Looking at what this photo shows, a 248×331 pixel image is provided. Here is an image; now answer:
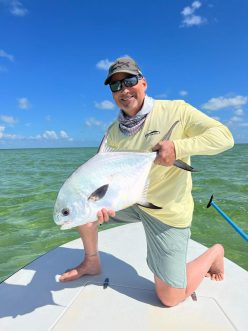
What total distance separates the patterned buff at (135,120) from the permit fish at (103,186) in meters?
0.41

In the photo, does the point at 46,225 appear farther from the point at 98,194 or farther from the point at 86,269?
the point at 98,194

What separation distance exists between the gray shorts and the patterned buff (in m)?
0.60

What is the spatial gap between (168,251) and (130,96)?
109 cm

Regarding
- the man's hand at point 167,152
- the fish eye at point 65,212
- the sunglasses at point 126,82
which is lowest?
the fish eye at point 65,212

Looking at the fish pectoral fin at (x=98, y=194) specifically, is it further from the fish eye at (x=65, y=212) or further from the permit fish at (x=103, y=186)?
the fish eye at (x=65, y=212)

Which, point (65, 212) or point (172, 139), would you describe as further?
point (172, 139)

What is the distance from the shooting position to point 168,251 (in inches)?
93.9

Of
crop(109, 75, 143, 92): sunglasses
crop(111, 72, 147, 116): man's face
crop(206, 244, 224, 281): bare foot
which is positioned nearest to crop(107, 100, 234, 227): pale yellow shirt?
crop(111, 72, 147, 116): man's face

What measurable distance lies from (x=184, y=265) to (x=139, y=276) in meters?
0.45

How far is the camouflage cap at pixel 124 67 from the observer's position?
2238mm

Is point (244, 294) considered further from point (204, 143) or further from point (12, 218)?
point (12, 218)

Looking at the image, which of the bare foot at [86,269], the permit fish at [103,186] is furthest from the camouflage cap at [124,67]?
the bare foot at [86,269]

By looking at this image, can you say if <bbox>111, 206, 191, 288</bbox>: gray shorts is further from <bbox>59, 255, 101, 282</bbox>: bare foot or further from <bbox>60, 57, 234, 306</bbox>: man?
<bbox>59, 255, 101, 282</bbox>: bare foot

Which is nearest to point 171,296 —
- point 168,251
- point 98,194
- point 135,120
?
point 168,251
